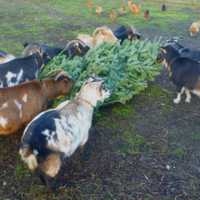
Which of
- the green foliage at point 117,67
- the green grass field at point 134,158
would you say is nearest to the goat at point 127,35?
the green grass field at point 134,158

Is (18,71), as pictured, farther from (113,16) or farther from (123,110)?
(113,16)

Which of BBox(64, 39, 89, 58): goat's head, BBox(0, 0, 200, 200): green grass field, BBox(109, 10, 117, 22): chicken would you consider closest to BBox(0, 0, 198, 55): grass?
BBox(109, 10, 117, 22): chicken

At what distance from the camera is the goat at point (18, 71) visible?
18.7ft

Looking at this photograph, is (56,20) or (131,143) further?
(56,20)

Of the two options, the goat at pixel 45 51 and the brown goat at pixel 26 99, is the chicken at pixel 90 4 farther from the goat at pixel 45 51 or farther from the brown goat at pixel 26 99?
the brown goat at pixel 26 99

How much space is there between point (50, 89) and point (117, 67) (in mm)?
1452

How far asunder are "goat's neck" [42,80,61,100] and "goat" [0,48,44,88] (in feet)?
2.49

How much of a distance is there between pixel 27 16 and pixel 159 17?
4.66 meters

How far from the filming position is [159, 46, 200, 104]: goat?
20.6 ft

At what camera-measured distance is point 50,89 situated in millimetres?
5277

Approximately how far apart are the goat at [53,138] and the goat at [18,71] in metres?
1.63

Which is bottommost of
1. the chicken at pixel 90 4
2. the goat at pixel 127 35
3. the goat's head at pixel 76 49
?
the chicken at pixel 90 4

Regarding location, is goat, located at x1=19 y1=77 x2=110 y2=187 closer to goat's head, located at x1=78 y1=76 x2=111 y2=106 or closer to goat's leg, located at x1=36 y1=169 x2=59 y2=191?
goat's leg, located at x1=36 y1=169 x2=59 y2=191

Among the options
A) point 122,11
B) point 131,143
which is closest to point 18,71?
point 131,143
